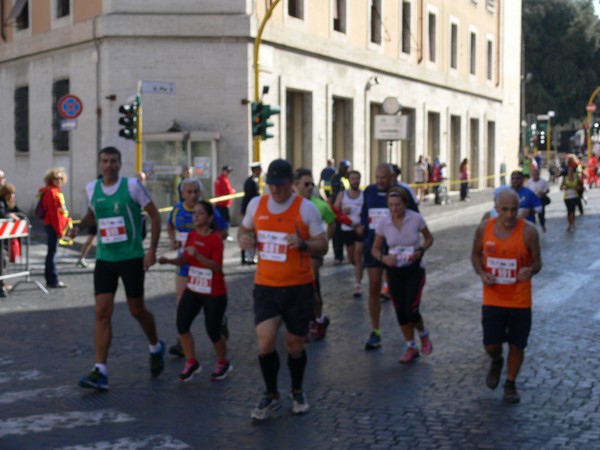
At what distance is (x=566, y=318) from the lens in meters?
11.9

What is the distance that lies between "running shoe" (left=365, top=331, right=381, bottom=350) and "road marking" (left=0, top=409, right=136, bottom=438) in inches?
123

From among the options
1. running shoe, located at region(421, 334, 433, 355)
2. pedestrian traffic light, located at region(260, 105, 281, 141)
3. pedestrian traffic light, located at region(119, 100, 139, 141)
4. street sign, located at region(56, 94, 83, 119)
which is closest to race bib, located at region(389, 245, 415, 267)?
running shoe, located at region(421, 334, 433, 355)

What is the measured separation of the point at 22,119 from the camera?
108ft

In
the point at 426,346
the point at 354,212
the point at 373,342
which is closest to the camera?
the point at 426,346

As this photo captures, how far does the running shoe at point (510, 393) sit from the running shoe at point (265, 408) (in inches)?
66.9

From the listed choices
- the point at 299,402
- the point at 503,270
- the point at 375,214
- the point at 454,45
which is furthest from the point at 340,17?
the point at 299,402

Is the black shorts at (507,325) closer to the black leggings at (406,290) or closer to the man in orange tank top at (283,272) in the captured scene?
the black leggings at (406,290)

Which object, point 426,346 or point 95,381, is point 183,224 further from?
point 426,346

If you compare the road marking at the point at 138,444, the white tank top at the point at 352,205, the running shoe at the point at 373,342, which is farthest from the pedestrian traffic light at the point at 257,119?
the road marking at the point at 138,444

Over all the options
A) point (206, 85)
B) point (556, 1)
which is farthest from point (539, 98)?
point (206, 85)

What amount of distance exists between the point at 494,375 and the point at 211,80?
2037 cm

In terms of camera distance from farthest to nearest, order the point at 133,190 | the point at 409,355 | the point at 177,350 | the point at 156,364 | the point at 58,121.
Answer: the point at 58,121 → the point at 177,350 → the point at 409,355 → the point at 156,364 → the point at 133,190

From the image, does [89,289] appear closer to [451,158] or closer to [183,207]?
[183,207]

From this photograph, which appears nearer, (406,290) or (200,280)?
(200,280)
